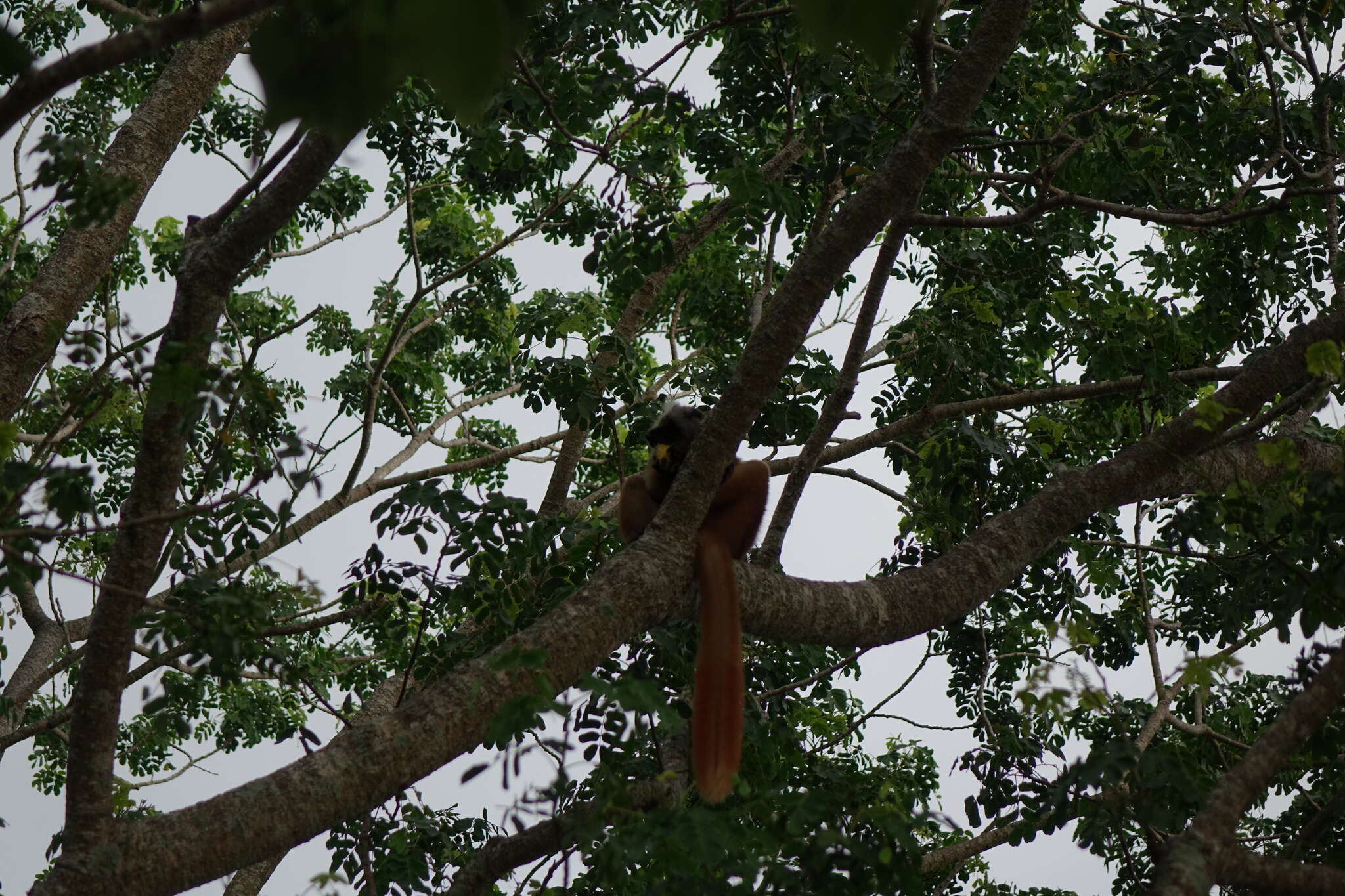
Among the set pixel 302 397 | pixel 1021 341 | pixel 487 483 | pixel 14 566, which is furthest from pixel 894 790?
pixel 302 397

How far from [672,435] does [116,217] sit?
249 centimetres

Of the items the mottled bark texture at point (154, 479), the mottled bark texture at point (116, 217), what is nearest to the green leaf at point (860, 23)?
the mottled bark texture at point (154, 479)

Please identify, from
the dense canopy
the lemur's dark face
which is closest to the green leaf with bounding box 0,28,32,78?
the dense canopy

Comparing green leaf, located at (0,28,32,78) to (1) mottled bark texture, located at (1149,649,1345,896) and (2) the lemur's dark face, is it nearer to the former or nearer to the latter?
(1) mottled bark texture, located at (1149,649,1345,896)

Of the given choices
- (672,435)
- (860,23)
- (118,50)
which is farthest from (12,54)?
(672,435)

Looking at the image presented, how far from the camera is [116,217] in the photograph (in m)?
4.19

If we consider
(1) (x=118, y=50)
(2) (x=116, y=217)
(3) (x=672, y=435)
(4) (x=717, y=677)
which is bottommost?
(1) (x=118, y=50)

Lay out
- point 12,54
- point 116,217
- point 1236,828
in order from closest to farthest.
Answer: point 12,54 → point 1236,828 → point 116,217

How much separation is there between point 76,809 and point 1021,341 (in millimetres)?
4528

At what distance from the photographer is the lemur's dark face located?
466cm

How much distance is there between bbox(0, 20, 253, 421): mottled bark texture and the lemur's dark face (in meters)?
2.31

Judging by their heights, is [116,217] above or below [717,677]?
above

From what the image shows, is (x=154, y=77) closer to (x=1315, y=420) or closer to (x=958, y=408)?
(x=958, y=408)

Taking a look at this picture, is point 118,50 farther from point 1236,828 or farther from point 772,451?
point 772,451
